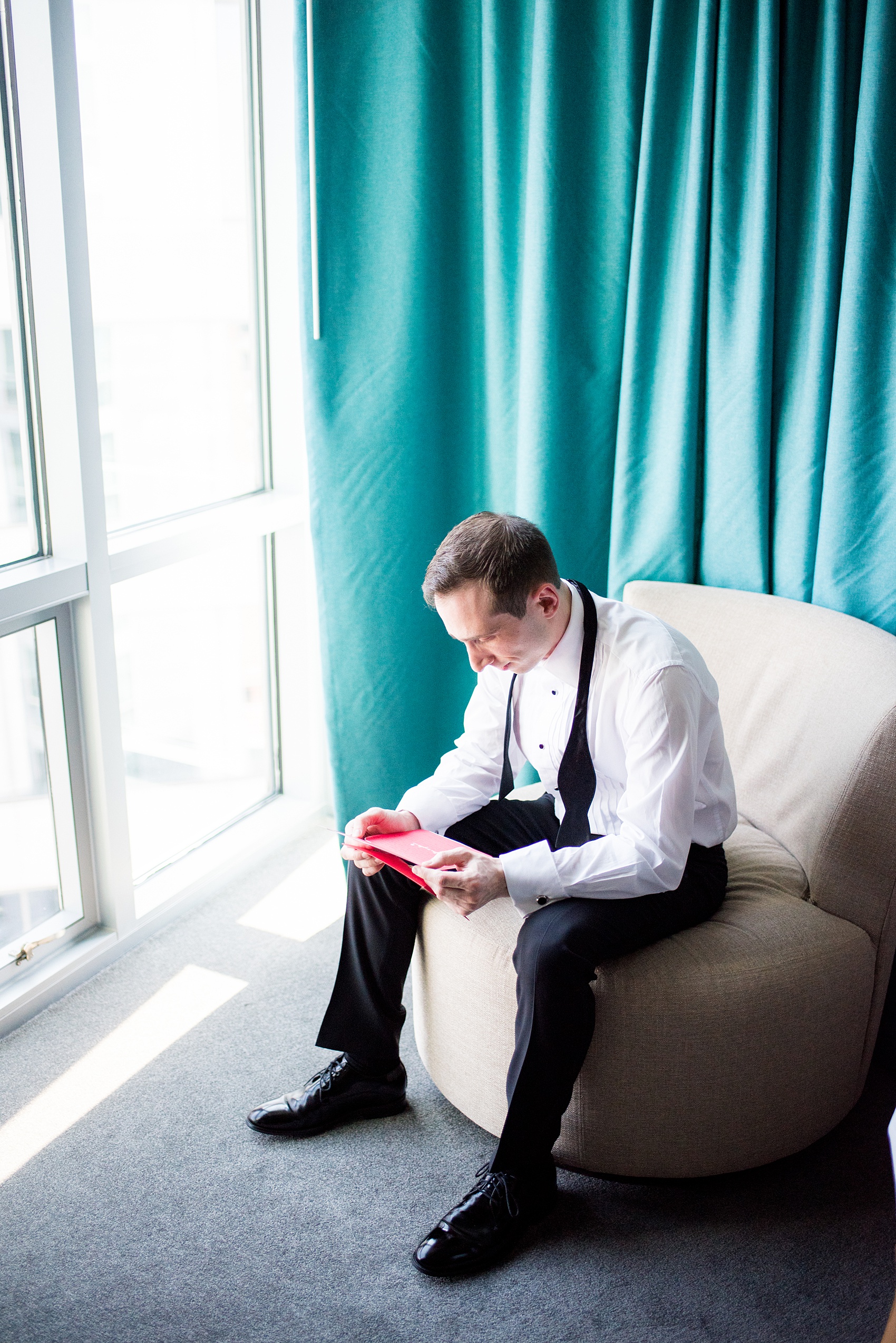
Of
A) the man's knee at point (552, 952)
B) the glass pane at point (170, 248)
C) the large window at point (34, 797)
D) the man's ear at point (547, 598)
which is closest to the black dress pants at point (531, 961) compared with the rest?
the man's knee at point (552, 952)

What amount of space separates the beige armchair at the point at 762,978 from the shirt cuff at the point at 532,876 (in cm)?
11

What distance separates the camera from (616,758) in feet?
6.16

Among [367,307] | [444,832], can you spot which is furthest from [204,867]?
[367,307]

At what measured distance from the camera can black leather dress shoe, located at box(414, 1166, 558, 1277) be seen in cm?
170

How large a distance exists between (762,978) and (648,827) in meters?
0.29

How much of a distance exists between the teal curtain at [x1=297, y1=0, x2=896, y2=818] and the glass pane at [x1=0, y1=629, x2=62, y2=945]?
66 centimetres

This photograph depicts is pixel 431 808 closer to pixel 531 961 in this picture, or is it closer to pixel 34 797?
pixel 531 961

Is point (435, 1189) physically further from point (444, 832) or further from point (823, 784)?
point (823, 784)

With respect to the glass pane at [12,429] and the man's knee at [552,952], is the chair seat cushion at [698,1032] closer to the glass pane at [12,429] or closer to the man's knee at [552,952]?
the man's knee at [552,952]

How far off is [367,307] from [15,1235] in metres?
1.89

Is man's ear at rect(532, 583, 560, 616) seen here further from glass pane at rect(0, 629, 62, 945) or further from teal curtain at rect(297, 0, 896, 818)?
glass pane at rect(0, 629, 62, 945)

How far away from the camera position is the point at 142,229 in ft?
8.32

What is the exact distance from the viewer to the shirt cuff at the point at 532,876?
1731 millimetres

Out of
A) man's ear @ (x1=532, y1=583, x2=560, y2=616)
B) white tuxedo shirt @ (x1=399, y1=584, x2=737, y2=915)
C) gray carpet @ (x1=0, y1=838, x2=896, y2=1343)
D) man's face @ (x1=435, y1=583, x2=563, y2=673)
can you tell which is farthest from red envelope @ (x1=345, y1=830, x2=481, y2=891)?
gray carpet @ (x1=0, y1=838, x2=896, y2=1343)
